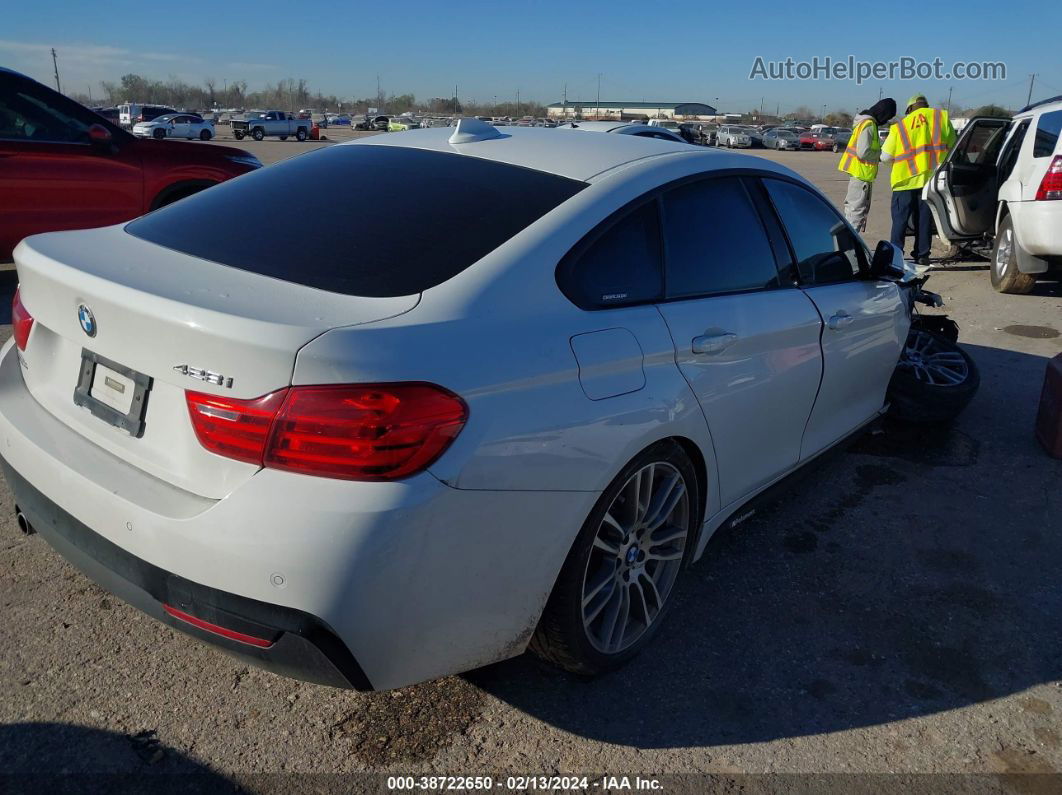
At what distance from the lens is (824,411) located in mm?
3646

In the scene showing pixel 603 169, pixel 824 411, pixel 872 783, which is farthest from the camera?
pixel 824 411

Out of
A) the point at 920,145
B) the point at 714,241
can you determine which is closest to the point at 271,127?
the point at 920,145

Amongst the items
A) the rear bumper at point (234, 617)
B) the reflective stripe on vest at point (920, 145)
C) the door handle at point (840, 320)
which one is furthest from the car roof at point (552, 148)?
the reflective stripe on vest at point (920, 145)

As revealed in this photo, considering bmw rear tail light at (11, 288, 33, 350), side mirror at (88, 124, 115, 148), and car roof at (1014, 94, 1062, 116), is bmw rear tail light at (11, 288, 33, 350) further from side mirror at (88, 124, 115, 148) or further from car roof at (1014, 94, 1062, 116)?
car roof at (1014, 94, 1062, 116)

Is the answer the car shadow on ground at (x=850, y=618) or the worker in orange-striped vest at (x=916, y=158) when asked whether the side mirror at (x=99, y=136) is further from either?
the worker in orange-striped vest at (x=916, y=158)

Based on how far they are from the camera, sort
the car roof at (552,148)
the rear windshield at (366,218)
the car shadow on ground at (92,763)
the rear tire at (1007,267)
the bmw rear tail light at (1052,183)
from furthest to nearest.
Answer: the rear tire at (1007,267)
the bmw rear tail light at (1052,183)
the car roof at (552,148)
the rear windshield at (366,218)
the car shadow on ground at (92,763)

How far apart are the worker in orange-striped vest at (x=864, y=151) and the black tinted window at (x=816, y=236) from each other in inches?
271

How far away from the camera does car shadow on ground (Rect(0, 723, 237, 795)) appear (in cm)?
219

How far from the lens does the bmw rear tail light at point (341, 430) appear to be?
1.90 meters

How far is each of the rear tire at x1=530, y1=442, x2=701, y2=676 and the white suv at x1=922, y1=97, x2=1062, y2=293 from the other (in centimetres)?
707

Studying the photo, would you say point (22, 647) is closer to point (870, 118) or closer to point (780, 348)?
point (780, 348)

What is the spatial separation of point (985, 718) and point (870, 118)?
357 inches

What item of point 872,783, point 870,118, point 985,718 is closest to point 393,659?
point 872,783

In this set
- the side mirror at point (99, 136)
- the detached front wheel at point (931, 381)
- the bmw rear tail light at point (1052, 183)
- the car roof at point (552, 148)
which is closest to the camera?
the car roof at point (552, 148)
